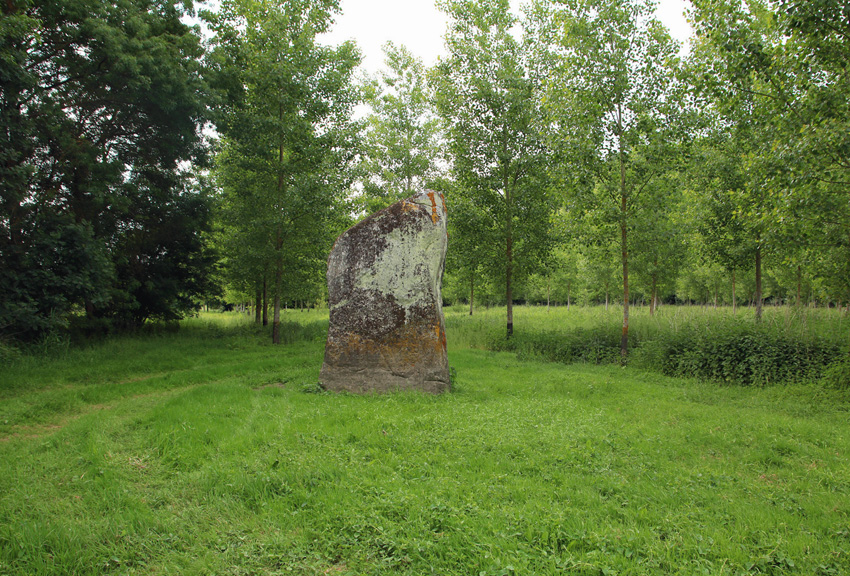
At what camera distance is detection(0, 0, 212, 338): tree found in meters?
10.9

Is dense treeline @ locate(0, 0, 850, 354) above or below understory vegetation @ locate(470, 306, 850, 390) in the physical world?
above

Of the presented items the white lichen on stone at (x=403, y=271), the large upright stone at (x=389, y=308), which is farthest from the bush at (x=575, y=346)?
the white lichen on stone at (x=403, y=271)

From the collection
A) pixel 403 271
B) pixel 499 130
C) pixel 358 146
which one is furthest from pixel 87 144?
pixel 499 130

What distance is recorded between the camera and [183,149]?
16.2 metres

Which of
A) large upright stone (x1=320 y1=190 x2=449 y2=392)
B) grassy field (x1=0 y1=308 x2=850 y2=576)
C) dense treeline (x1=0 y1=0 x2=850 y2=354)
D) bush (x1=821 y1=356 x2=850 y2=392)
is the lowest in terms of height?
grassy field (x1=0 y1=308 x2=850 y2=576)

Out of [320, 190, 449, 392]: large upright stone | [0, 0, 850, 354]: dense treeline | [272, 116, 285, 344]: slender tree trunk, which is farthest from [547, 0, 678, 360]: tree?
[272, 116, 285, 344]: slender tree trunk

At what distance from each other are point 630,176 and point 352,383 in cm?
1029

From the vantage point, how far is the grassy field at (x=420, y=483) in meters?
3.28

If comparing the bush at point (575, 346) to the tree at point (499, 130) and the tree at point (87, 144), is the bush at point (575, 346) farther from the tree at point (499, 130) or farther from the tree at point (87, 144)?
the tree at point (87, 144)

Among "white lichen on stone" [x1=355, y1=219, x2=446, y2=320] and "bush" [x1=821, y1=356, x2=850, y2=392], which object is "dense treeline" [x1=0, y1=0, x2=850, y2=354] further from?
"white lichen on stone" [x1=355, y1=219, x2=446, y2=320]

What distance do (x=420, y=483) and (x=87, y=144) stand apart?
14610 millimetres

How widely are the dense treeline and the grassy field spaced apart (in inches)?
191

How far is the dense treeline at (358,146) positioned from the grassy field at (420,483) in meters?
4.85

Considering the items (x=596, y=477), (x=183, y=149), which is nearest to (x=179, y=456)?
(x=596, y=477)
